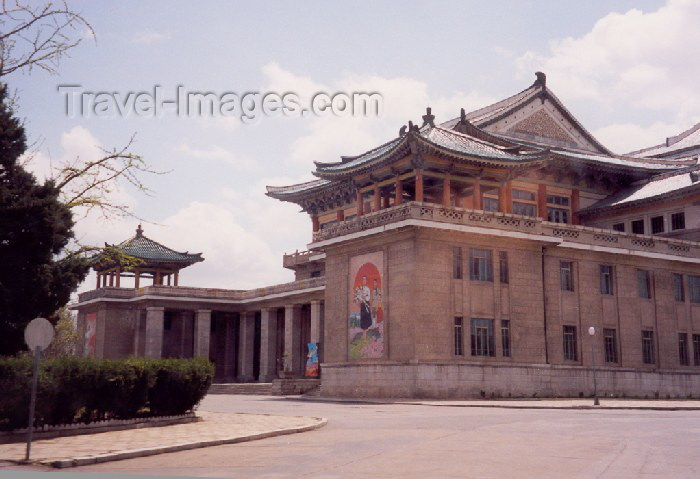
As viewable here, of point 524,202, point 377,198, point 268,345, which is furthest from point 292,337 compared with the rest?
point 524,202

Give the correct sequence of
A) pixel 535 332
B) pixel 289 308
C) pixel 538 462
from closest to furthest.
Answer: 1. pixel 538 462
2. pixel 535 332
3. pixel 289 308

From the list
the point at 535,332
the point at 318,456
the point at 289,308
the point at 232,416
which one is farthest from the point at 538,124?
the point at 318,456

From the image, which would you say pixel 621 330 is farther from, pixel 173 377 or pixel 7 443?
pixel 7 443

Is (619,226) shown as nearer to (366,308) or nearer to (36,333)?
(366,308)

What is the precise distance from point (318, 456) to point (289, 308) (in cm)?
4141

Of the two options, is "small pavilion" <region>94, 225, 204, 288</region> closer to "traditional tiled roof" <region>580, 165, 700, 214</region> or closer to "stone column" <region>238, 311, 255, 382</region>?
"stone column" <region>238, 311, 255, 382</region>

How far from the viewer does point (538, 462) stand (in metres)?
11.7

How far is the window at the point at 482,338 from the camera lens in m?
35.8

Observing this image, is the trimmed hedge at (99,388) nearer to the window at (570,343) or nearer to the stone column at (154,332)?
the window at (570,343)

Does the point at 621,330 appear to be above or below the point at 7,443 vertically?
above

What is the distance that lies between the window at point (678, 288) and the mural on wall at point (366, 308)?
57.8 ft

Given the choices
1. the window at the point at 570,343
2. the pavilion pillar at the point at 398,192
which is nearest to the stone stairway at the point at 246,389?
the pavilion pillar at the point at 398,192

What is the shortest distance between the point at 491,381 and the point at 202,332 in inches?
1179

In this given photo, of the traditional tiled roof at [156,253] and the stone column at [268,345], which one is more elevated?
the traditional tiled roof at [156,253]
